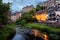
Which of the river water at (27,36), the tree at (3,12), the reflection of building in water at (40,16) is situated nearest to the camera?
the tree at (3,12)

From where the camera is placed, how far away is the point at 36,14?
70875 mm

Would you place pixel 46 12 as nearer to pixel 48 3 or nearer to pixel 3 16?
pixel 48 3

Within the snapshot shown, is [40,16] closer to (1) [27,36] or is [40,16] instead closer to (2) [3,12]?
(1) [27,36]

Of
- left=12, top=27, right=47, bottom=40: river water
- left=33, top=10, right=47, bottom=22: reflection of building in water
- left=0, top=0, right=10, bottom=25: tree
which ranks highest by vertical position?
left=0, top=0, right=10, bottom=25: tree

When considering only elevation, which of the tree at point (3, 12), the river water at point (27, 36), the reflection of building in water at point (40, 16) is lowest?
the river water at point (27, 36)

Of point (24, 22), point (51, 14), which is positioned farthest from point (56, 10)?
point (24, 22)

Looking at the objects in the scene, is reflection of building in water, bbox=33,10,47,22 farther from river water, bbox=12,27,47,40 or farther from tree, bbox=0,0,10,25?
tree, bbox=0,0,10,25

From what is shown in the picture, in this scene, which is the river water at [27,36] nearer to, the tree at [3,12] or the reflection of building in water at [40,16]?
the tree at [3,12]

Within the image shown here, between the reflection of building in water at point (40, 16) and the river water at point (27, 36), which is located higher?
the reflection of building in water at point (40, 16)

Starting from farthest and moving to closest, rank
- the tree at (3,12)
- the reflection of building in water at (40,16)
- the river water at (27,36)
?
the reflection of building in water at (40,16), the river water at (27,36), the tree at (3,12)

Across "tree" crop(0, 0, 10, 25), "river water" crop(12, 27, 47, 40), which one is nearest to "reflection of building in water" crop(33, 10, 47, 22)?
"river water" crop(12, 27, 47, 40)

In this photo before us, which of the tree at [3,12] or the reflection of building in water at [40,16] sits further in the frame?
the reflection of building in water at [40,16]

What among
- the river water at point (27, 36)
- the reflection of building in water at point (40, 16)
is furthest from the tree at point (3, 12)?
the reflection of building in water at point (40, 16)

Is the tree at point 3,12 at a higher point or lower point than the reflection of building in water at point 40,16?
higher
